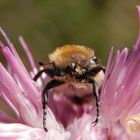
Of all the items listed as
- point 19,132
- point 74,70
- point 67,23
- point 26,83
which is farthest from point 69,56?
point 67,23

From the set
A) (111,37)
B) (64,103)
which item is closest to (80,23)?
(111,37)

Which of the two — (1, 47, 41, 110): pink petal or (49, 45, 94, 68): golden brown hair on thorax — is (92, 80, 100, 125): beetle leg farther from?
(1, 47, 41, 110): pink petal

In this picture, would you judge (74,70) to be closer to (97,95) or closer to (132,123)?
(97,95)

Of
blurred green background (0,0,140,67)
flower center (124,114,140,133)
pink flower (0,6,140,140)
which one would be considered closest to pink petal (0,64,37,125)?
pink flower (0,6,140,140)

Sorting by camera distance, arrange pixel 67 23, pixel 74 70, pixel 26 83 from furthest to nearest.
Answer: pixel 67 23, pixel 26 83, pixel 74 70

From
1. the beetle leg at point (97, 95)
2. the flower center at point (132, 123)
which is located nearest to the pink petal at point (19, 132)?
the beetle leg at point (97, 95)

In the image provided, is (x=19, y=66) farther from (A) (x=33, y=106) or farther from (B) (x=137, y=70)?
(B) (x=137, y=70)
